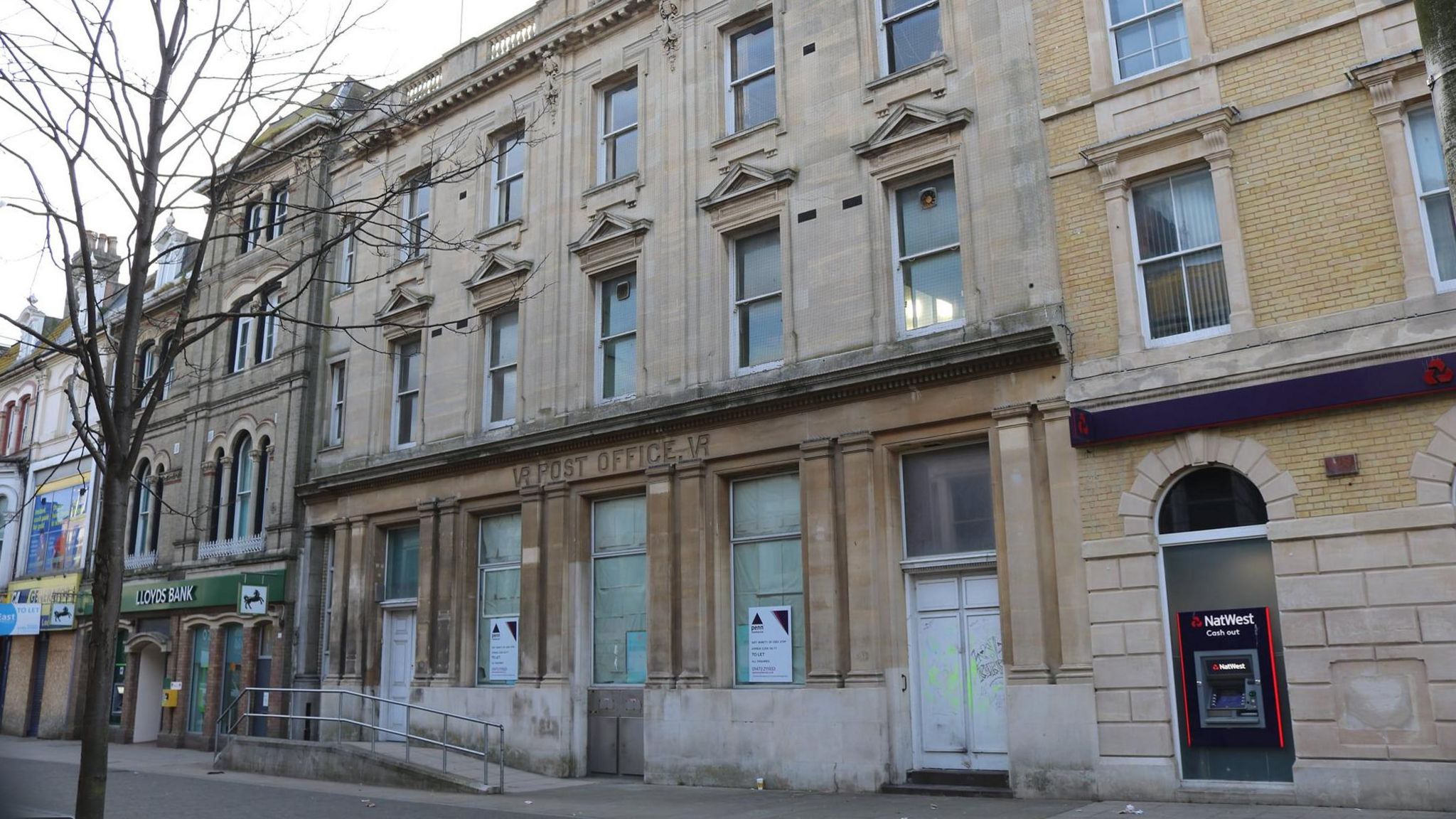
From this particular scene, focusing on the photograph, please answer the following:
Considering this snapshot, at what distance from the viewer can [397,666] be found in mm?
22219

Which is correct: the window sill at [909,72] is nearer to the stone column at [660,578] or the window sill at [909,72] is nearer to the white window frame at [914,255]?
the white window frame at [914,255]

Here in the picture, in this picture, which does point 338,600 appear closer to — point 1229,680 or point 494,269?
point 494,269

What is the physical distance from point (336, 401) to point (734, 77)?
12.2m

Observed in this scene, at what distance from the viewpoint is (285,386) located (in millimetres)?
25688

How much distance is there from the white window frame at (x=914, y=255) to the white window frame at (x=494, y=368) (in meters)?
8.08

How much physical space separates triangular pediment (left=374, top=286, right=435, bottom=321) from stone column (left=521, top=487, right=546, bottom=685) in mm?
5078

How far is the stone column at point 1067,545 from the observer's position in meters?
13.4

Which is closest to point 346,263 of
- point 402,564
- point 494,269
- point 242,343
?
point 242,343

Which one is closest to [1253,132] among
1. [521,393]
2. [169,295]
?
[521,393]

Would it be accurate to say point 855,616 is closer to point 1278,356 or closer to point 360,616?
point 1278,356

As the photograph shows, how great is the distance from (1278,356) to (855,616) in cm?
629

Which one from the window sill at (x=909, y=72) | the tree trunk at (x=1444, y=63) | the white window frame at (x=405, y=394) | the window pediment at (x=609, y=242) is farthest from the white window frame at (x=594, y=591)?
the tree trunk at (x=1444, y=63)

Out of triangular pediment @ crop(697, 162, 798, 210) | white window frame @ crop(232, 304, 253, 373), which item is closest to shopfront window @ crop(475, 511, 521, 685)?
triangular pediment @ crop(697, 162, 798, 210)

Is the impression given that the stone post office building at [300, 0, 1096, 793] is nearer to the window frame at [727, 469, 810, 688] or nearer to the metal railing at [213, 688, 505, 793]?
the window frame at [727, 469, 810, 688]
